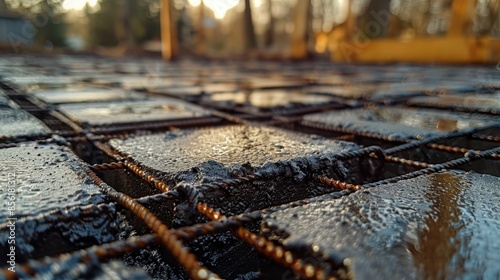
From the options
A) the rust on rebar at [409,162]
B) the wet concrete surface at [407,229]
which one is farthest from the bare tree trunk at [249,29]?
the wet concrete surface at [407,229]

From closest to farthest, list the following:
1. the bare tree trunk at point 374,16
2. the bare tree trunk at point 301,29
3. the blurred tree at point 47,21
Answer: the bare tree trunk at point 301,29
the bare tree trunk at point 374,16
the blurred tree at point 47,21

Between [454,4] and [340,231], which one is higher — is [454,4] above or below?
above

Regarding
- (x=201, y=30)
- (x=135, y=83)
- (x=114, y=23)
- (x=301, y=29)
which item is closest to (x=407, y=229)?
(x=135, y=83)

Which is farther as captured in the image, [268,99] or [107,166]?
[268,99]

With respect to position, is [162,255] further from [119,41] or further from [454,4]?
[119,41]

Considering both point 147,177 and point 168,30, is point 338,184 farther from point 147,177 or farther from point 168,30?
point 168,30

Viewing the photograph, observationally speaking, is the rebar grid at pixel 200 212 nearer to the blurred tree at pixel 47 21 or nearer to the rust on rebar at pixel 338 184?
the rust on rebar at pixel 338 184

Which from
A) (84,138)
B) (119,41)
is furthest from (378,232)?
(119,41)
